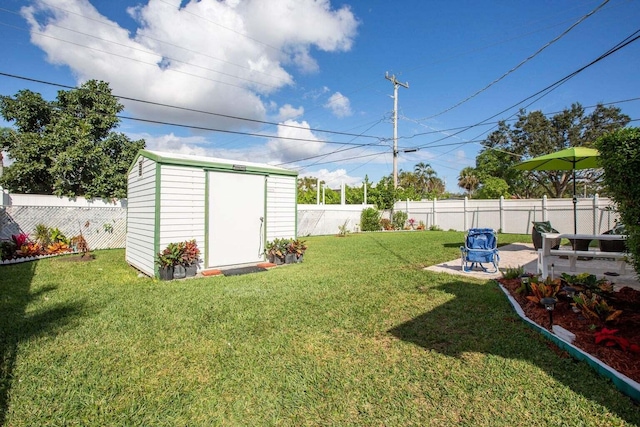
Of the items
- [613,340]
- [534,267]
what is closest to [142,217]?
[613,340]

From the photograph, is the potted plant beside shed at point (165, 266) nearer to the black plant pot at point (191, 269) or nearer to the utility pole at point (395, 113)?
the black plant pot at point (191, 269)

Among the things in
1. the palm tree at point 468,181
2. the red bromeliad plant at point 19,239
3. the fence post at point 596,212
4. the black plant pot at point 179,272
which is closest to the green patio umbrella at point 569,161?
the fence post at point 596,212

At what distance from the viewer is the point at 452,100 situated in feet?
58.4

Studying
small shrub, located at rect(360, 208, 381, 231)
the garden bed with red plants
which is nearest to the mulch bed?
the garden bed with red plants

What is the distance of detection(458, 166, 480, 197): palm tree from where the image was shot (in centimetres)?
3431

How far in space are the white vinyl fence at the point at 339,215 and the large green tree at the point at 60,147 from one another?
0.72 m

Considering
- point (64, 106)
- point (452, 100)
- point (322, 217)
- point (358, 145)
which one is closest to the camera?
point (64, 106)

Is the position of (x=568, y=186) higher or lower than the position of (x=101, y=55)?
lower

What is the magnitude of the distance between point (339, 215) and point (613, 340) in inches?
588

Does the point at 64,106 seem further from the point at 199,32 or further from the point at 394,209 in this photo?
the point at 394,209

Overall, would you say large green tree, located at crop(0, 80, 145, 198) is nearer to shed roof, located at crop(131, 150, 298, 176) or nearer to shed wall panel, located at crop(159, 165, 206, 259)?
shed roof, located at crop(131, 150, 298, 176)

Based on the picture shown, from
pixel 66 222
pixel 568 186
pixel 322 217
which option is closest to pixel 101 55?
pixel 66 222

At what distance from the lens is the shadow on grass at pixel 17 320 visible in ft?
8.36

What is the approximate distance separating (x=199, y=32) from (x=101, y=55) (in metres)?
3.25
